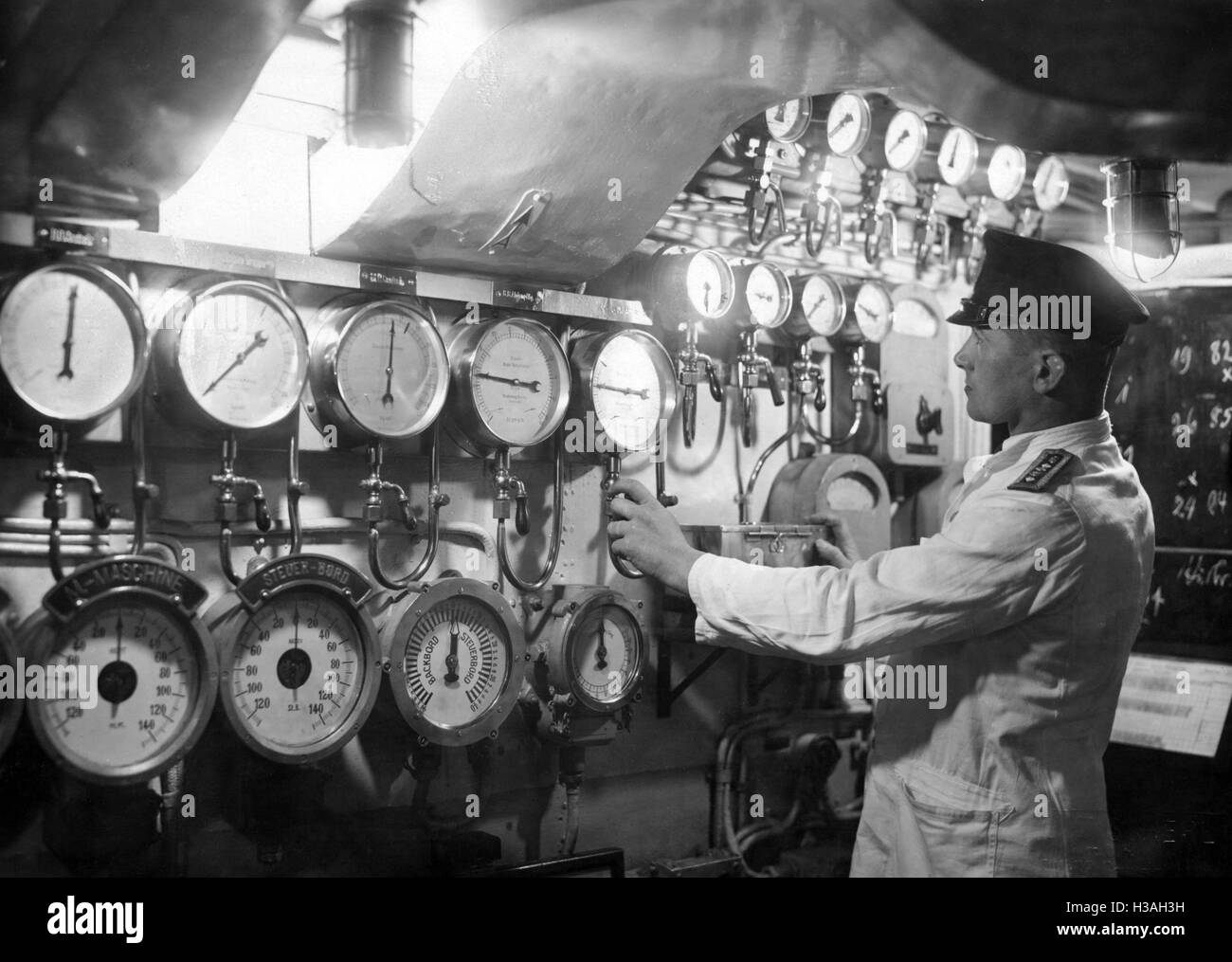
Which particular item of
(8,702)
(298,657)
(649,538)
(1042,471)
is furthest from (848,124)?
(8,702)

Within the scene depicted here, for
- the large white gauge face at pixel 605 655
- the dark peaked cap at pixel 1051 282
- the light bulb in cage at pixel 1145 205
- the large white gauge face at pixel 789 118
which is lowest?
the large white gauge face at pixel 605 655

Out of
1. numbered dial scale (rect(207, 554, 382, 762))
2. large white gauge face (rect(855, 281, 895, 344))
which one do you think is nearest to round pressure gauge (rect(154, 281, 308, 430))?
numbered dial scale (rect(207, 554, 382, 762))

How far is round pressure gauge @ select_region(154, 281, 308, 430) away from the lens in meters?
2.27

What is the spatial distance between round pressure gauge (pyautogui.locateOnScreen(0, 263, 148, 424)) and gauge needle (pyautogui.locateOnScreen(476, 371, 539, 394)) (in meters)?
0.82

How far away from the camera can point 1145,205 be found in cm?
265

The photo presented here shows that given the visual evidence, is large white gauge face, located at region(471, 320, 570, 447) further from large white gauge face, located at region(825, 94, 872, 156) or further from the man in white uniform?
large white gauge face, located at region(825, 94, 872, 156)

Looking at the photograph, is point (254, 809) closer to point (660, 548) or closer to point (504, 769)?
point (504, 769)

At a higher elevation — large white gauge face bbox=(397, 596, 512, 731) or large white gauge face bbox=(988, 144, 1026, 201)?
large white gauge face bbox=(988, 144, 1026, 201)

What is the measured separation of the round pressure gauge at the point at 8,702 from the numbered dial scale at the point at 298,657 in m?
0.39

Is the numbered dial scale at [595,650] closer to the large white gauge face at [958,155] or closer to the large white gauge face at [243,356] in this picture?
the large white gauge face at [243,356]

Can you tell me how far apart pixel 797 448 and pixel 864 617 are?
154 centimetres

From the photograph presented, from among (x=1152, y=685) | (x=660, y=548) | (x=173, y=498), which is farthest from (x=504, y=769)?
(x=1152, y=685)

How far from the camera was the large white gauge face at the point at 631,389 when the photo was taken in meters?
2.95

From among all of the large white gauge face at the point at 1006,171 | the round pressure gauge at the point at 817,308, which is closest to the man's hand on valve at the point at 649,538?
the round pressure gauge at the point at 817,308
